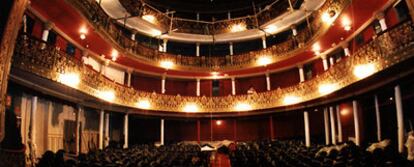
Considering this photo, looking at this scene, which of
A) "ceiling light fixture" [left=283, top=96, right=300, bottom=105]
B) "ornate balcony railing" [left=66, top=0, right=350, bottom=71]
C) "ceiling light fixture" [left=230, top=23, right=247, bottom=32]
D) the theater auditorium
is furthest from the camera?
"ceiling light fixture" [left=230, top=23, right=247, bottom=32]

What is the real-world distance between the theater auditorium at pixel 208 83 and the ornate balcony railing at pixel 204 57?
0.09 m

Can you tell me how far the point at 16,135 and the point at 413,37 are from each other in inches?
408

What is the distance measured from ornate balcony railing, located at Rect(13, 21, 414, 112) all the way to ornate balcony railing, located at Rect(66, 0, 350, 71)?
8.12 ft

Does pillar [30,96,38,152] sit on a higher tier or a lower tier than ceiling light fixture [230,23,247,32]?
lower

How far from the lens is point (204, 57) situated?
958 inches

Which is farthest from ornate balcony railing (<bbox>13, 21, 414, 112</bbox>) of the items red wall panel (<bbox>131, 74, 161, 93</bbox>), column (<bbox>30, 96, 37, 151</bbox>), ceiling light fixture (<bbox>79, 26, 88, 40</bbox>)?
red wall panel (<bbox>131, 74, 161, 93</bbox>)

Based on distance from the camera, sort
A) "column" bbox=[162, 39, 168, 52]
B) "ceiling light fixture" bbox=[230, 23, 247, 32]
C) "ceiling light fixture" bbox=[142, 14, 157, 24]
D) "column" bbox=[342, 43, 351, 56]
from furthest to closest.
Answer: "column" bbox=[162, 39, 168, 52], "ceiling light fixture" bbox=[230, 23, 247, 32], "ceiling light fixture" bbox=[142, 14, 157, 24], "column" bbox=[342, 43, 351, 56]

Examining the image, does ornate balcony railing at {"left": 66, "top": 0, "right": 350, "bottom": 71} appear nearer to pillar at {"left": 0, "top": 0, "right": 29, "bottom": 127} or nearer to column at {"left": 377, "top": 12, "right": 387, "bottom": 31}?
column at {"left": 377, "top": 12, "right": 387, "bottom": 31}

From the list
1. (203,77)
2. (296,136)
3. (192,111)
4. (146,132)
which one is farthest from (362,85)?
(146,132)

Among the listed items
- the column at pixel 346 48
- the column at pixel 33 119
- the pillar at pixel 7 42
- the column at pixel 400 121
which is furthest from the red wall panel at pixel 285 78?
the pillar at pixel 7 42

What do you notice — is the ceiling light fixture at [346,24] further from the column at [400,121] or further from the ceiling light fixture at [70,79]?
the ceiling light fixture at [70,79]

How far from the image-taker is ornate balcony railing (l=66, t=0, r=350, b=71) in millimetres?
15056

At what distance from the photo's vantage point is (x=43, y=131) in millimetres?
14141

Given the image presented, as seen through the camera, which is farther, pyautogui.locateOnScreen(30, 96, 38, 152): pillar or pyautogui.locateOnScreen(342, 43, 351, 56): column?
pyautogui.locateOnScreen(342, 43, 351, 56): column
